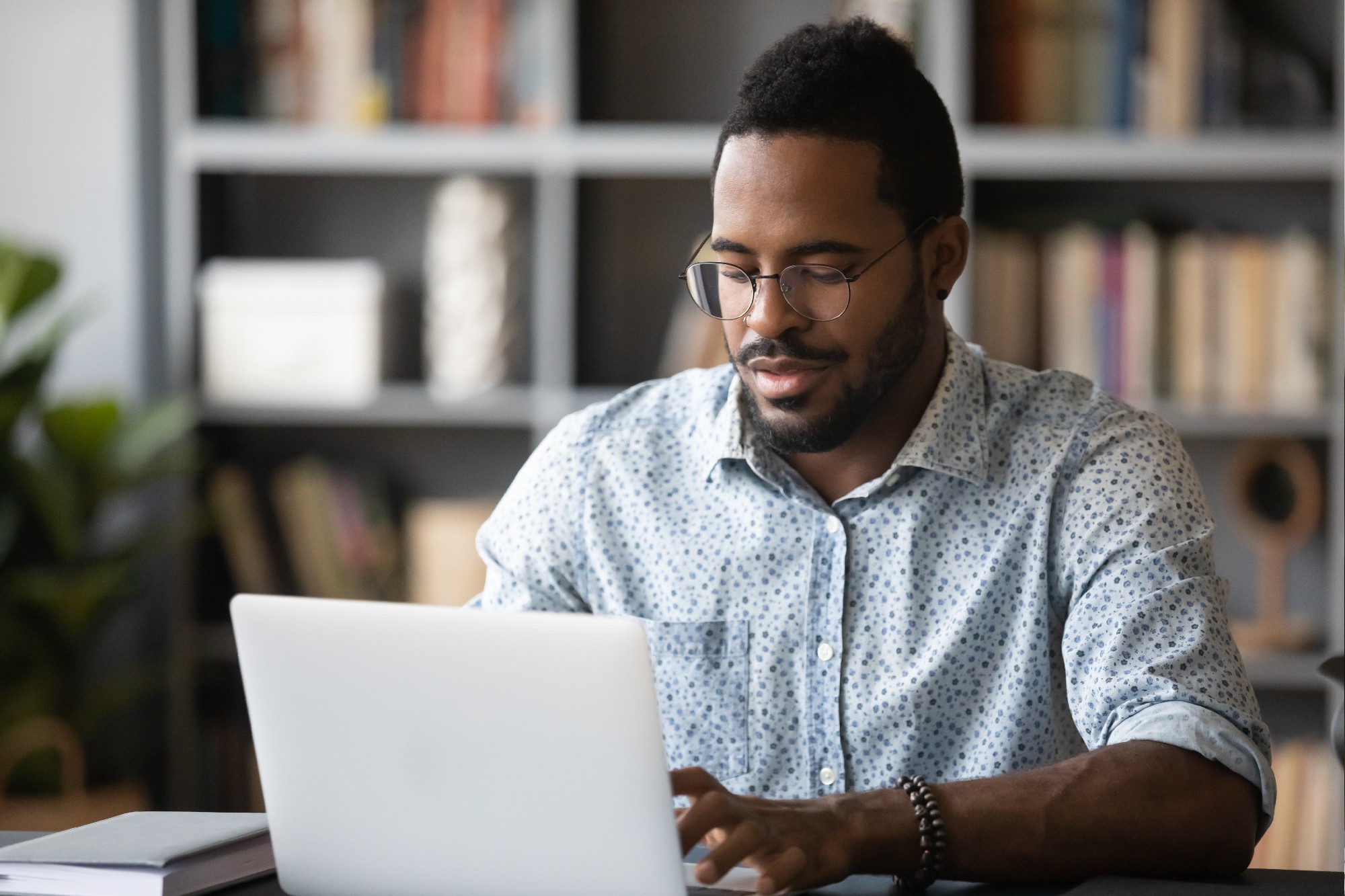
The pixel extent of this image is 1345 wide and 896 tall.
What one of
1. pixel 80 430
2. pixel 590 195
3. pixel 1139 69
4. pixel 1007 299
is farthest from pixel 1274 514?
pixel 80 430

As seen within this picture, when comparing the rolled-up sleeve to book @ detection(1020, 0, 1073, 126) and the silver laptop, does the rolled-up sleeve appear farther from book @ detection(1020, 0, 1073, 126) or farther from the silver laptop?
Result: book @ detection(1020, 0, 1073, 126)

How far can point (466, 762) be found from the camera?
0.87m

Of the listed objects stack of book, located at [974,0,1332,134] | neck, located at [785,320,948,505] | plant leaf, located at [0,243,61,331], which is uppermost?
stack of book, located at [974,0,1332,134]

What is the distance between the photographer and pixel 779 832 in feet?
3.16

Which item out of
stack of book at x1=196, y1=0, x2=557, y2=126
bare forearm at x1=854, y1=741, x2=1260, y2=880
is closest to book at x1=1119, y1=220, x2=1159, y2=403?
stack of book at x1=196, y1=0, x2=557, y2=126

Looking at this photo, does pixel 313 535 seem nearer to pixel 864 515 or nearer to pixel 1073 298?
pixel 1073 298

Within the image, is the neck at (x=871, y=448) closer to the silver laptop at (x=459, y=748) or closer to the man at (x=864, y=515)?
the man at (x=864, y=515)

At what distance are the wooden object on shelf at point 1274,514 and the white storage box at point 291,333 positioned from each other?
1.58 m

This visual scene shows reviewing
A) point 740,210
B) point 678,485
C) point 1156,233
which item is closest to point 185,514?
point 678,485

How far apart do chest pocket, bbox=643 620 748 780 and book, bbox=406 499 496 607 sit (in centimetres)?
129

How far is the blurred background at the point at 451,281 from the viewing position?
246 centimetres

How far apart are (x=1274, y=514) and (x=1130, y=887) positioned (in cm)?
183

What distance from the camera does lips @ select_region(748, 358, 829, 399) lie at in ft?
4.39

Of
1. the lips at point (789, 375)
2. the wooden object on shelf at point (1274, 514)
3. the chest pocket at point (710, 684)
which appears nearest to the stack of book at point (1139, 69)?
the wooden object on shelf at point (1274, 514)
